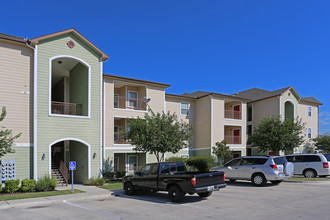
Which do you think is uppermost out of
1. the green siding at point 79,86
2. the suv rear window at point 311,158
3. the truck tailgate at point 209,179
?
the green siding at point 79,86

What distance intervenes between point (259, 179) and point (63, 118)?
1269cm

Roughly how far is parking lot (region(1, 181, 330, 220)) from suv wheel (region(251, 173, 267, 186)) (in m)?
2.63

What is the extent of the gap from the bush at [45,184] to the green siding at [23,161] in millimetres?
1345

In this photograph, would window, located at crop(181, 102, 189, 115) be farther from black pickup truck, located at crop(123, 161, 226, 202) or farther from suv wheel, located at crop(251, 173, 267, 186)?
black pickup truck, located at crop(123, 161, 226, 202)

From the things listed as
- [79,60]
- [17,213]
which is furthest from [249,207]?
[79,60]

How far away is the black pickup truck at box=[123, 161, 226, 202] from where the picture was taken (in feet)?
35.9

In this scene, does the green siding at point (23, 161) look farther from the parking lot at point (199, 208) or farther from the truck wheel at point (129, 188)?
the truck wheel at point (129, 188)

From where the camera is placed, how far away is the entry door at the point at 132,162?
971 inches

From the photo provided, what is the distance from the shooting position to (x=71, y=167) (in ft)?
48.1

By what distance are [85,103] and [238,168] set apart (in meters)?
11.3

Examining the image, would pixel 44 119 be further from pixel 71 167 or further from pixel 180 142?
pixel 180 142

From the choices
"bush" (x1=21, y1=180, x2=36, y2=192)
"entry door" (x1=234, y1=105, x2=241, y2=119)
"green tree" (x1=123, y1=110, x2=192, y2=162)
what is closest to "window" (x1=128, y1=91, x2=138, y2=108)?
"green tree" (x1=123, y1=110, x2=192, y2=162)

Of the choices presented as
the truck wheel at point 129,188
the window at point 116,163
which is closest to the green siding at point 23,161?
the truck wheel at point 129,188

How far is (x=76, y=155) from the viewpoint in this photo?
20.6 m
